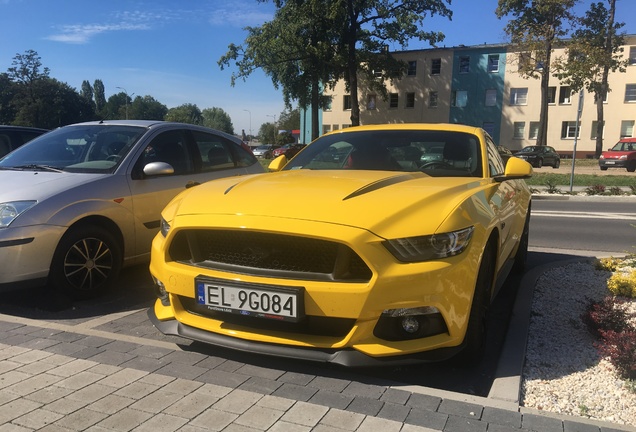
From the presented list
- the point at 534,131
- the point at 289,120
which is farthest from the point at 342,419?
the point at 289,120

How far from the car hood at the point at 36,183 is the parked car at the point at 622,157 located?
3061 centimetres

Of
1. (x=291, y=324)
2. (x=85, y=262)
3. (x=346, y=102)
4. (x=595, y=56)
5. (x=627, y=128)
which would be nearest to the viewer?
(x=291, y=324)

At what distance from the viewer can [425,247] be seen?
2.66 metres

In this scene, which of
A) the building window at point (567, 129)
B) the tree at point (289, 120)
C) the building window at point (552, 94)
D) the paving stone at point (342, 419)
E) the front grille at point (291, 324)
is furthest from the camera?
the tree at point (289, 120)

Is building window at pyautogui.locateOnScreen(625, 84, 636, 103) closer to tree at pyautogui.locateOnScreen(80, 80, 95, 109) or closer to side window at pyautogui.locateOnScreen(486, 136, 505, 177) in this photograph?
side window at pyautogui.locateOnScreen(486, 136, 505, 177)

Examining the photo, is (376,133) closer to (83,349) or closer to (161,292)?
(161,292)

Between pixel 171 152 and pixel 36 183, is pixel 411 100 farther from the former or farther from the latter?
pixel 36 183

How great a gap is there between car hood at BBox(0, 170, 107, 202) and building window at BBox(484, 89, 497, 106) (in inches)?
1978

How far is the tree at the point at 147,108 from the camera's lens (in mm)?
101750

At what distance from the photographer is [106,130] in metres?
5.26

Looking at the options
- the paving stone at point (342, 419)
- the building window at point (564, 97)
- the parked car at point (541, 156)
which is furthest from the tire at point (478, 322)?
the building window at point (564, 97)

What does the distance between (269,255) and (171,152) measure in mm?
2932

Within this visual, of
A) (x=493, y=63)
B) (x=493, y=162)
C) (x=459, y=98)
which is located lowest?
(x=493, y=162)

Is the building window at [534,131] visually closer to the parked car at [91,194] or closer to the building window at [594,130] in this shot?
the building window at [594,130]
